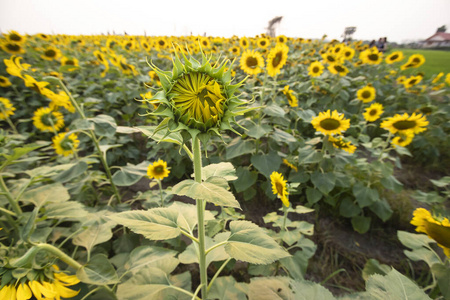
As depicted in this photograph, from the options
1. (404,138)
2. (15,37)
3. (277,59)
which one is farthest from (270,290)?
(15,37)

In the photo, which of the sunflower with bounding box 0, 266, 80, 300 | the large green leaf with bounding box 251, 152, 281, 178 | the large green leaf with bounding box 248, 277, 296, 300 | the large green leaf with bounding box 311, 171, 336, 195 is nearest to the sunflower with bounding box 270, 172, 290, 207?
the large green leaf with bounding box 248, 277, 296, 300

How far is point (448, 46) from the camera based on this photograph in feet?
42.0

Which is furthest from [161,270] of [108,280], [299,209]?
[299,209]

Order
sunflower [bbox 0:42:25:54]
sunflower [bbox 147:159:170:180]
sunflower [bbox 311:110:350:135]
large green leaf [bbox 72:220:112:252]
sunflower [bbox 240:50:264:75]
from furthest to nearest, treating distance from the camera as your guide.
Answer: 1. sunflower [bbox 0:42:25:54]
2. sunflower [bbox 240:50:264:75]
3. sunflower [bbox 311:110:350:135]
4. sunflower [bbox 147:159:170:180]
5. large green leaf [bbox 72:220:112:252]

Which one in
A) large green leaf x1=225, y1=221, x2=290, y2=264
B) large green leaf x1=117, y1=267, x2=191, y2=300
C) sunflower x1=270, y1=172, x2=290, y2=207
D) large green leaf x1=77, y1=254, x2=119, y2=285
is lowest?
large green leaf x1=117, y1=267, x2=191, y2=300

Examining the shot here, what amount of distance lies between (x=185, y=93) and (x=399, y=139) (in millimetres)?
2744

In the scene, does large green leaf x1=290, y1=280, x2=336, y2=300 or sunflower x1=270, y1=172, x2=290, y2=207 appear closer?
large green leaf x1=290, y1=280, x2=336, y2=300

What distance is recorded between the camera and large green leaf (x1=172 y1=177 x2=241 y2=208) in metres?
0.57

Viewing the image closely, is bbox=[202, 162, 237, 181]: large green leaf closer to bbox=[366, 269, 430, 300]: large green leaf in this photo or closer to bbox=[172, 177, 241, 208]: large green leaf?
bbox=[172, 177, 241, 208]: large green leaf

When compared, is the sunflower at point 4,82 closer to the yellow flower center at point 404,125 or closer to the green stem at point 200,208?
the green stem at point 200,208

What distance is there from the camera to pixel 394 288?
69 cm

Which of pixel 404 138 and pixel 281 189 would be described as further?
pixel 404 138

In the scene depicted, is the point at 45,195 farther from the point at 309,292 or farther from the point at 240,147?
the point at 240,147

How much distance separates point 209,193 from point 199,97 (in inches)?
11.8
